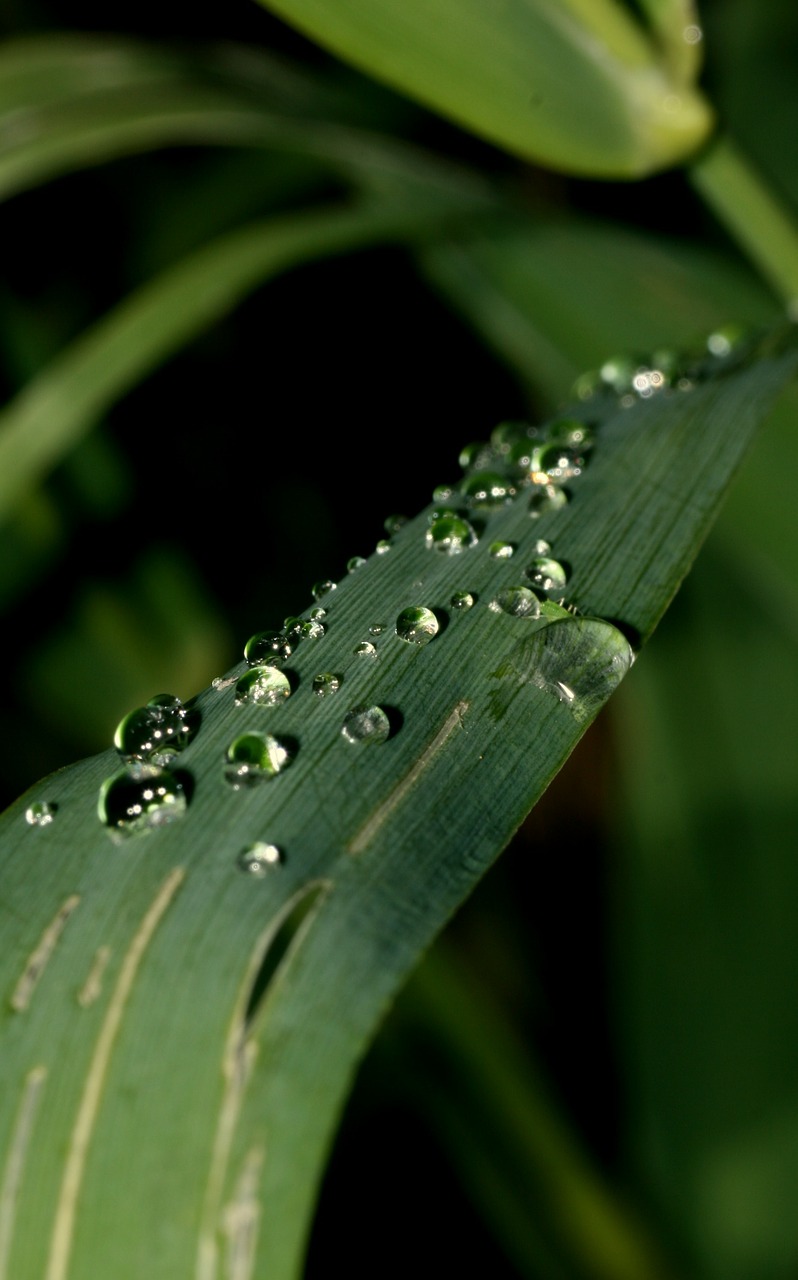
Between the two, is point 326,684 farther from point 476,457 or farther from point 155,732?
point 476,457

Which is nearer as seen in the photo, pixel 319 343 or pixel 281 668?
pixel 281 668

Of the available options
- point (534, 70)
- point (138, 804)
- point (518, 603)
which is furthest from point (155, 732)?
point (534, 70)

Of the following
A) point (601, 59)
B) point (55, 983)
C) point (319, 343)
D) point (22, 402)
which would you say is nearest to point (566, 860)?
point (319, 343)

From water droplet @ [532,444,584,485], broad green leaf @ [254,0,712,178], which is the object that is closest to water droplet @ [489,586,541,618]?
water droplet @ [532,444,584,485]

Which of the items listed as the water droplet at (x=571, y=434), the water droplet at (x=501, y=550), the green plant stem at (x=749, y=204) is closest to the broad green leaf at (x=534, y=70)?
the green plant stem at (x=749, y=204)

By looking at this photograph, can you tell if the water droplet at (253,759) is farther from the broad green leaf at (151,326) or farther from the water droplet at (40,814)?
the broad green leaf at (151,326)

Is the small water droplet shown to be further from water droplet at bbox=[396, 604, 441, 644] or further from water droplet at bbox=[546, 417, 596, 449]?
water droplet at bbox=[546, 417, 596, 449]

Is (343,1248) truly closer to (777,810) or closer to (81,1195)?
(777,810)
